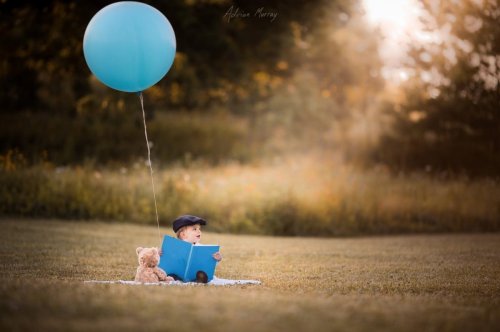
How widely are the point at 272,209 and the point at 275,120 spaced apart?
60.1 ft

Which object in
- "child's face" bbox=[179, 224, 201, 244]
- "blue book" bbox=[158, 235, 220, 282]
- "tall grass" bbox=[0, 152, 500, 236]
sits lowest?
"blue book" bbox=[158, 235, 220, 282]

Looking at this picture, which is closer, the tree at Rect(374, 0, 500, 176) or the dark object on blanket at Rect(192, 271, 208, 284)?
the dark object on blanket at Rect(192, 271, 208, 284)

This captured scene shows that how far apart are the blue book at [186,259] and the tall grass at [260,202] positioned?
6.01 metres

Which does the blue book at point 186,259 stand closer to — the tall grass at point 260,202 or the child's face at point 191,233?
the child's face at point 191,233

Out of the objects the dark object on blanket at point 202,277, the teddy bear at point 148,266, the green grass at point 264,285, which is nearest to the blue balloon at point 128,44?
the green grass at point 264,285

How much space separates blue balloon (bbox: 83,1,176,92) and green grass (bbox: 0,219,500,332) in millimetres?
2511

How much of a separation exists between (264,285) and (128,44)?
358 cm

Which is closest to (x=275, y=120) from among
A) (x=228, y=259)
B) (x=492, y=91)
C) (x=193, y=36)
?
(x=193, y=36)

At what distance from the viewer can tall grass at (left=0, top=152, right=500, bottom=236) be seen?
494 inches

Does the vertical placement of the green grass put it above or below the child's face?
below

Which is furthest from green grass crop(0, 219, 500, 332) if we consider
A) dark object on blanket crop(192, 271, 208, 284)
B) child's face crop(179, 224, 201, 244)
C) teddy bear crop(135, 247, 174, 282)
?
child's face crop(179, 224, 201, 244)

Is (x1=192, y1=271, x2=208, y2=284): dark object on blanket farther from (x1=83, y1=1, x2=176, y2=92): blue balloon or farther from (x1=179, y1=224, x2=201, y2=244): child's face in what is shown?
(x1=83, y1=1, x2=176, y2=92): blue balloon

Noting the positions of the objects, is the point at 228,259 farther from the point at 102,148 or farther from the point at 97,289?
the point at 102,148

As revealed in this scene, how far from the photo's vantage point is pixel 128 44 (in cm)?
780
